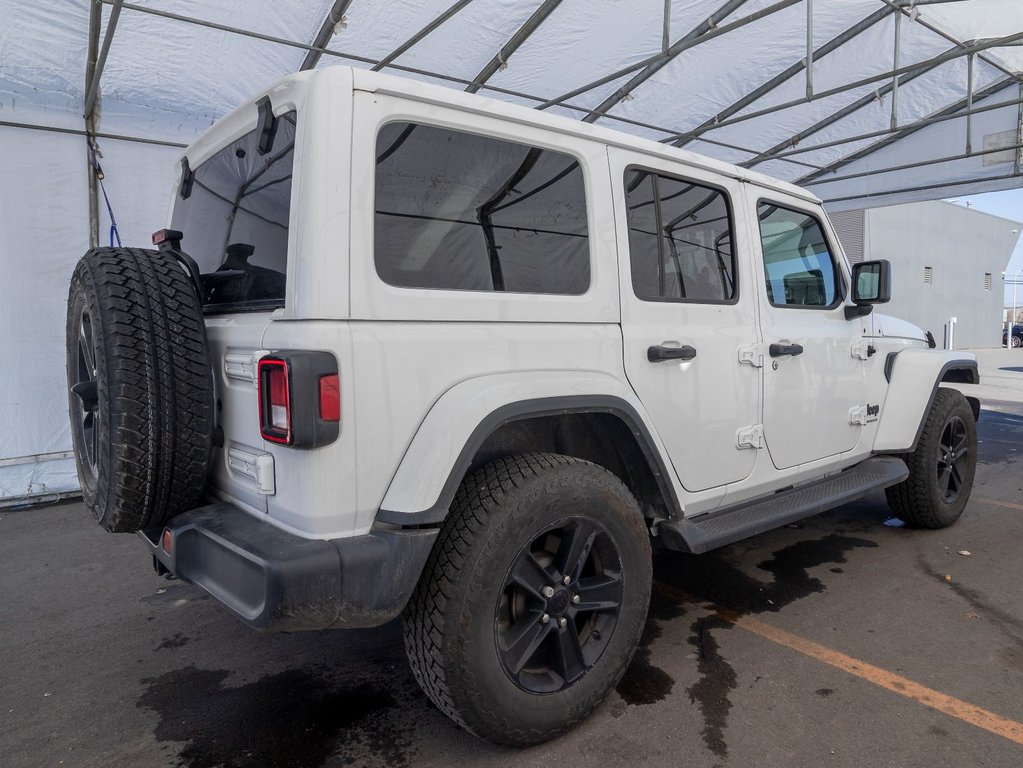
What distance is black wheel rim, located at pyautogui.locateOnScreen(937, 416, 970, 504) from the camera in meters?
4.25

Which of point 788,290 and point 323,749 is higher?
point 788,290

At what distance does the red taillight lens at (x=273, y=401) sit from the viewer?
5.90 ft

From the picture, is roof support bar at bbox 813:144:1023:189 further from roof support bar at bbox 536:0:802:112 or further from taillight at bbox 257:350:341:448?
taillight at bbox 257:350:341:448

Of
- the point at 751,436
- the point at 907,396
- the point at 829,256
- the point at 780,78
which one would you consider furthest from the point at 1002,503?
the point at 780,78

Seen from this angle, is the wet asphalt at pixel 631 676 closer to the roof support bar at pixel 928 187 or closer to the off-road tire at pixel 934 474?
the off-road tire at pixel 934 474

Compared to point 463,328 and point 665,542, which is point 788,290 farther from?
point 463,328

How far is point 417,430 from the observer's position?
1.94 metres

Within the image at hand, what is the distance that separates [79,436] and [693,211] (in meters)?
2.61

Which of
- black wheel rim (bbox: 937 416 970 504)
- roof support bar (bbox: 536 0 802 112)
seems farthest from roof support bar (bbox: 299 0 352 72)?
black wheel rim (bbox: 937 416 970 504)

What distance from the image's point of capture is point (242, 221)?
7.75ft

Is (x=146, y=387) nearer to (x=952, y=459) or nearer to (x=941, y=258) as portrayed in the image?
(x=952, y=459)

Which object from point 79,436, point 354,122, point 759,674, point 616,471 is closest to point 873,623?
point 759,674

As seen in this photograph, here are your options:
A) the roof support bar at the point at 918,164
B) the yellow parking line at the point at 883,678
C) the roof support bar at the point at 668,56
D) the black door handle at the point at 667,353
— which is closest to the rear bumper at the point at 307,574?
the black door handle at the point at 667,353

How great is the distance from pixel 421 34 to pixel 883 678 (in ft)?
17.6
